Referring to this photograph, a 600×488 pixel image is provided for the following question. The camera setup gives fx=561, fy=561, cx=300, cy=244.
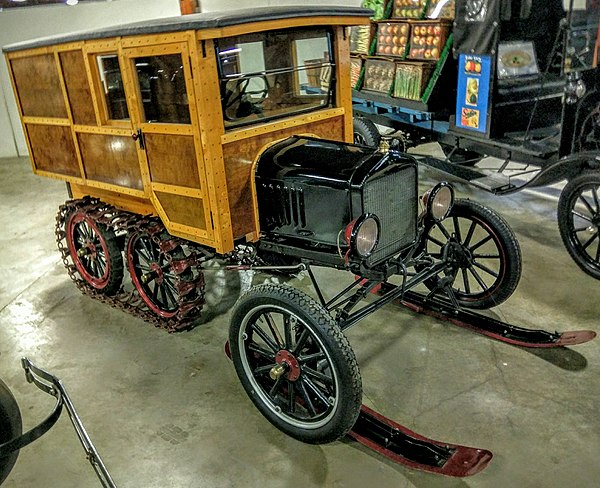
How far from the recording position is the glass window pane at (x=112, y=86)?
3834 mm

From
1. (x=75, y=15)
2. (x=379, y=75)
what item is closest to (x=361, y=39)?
(x=379, y=75)

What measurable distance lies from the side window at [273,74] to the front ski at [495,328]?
160 centimetres

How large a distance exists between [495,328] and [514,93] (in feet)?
8.73

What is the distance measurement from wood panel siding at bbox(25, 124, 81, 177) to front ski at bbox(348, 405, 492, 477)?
3.02 m

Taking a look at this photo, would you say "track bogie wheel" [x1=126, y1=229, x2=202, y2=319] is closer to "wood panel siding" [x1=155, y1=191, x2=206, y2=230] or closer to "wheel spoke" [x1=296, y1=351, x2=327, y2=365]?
"wood panel siding" [x1=155, y1=191, x2=206, y2=230]

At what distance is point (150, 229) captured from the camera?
398 centimetres

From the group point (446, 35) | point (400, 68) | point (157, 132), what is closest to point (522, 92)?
point (446, 35)

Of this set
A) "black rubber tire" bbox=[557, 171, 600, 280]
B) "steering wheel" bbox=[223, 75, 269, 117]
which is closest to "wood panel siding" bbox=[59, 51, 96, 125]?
"steering wheel" bbox=[223, 75, 269, 117]

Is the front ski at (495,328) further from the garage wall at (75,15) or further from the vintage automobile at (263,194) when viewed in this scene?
the garage wall at (75,15)

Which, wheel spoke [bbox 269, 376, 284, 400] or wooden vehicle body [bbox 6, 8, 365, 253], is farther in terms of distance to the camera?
wooden vehicle body [bbox 6, 8, 365, 253]

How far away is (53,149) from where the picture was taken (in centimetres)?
462

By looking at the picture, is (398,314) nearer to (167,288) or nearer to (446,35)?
(167,288)

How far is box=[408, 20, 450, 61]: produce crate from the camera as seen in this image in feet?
18.6

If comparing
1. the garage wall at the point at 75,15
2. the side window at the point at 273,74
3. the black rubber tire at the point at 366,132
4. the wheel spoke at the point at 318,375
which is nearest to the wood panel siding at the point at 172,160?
the side window at the point at 273,74
